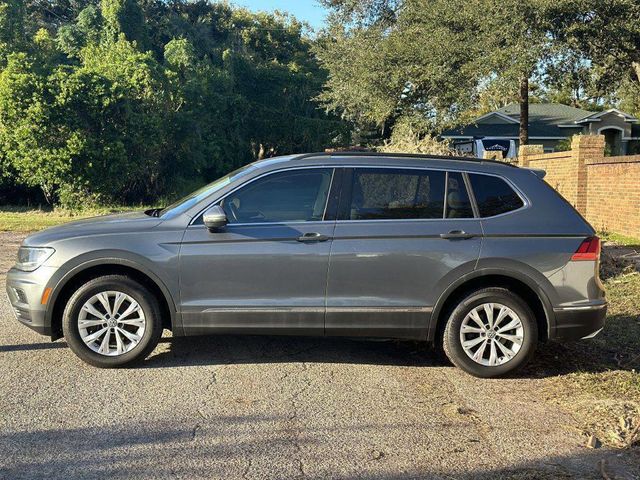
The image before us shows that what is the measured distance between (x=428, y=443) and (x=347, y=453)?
1.85 ft

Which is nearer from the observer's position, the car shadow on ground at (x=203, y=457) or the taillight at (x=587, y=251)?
the car shadow on ground at (x=203, y=457)

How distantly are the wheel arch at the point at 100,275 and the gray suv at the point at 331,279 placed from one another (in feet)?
0.04

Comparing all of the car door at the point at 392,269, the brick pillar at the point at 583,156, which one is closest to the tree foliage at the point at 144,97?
the brick pillar at the point at 583,156

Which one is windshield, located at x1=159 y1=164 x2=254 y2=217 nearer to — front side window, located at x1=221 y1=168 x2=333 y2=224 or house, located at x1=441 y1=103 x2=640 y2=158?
front side window, located at x1=221 y1=168 x2=333 y2=224

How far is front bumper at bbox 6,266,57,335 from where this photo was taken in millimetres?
5230

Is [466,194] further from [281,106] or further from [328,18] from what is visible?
[281,106]

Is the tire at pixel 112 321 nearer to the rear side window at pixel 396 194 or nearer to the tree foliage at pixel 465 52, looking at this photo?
the rear side window at pixel 396 194

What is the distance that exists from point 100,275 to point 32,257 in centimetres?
62

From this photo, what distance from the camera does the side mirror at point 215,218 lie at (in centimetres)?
513

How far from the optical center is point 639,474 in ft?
12.0

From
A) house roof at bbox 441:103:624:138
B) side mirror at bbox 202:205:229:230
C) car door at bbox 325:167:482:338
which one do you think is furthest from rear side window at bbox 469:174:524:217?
house roof at bbox 441:103:624:138

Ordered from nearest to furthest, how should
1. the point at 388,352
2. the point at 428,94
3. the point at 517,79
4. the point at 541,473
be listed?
the point at 541,473 < the point at 388,352 < the point at 517,79 < the point at 428,94

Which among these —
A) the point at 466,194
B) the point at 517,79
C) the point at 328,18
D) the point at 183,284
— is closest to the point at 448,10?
the point at 517,79

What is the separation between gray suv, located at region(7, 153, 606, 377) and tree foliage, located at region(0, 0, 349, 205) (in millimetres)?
21163
